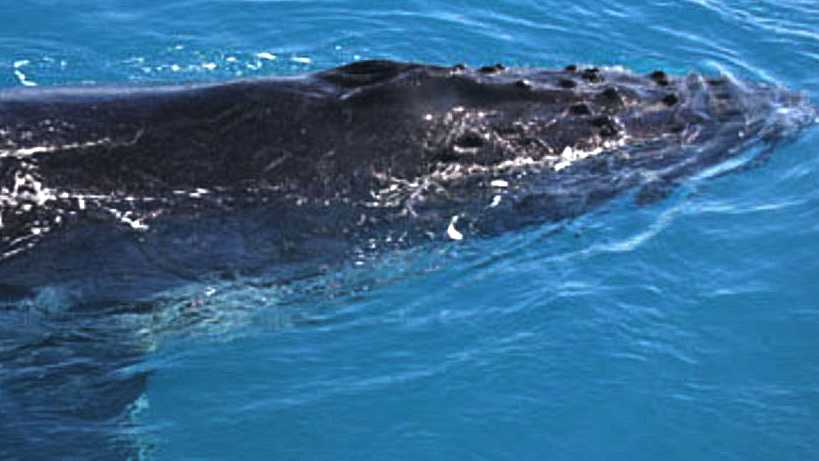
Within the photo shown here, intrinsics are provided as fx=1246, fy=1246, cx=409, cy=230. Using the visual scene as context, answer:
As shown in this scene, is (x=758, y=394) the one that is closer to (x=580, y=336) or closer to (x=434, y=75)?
(x=580, y=336)

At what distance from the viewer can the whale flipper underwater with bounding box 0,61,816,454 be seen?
932cm

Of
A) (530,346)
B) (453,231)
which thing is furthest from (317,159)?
(530,346)

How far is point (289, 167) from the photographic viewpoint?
10062 millimetres

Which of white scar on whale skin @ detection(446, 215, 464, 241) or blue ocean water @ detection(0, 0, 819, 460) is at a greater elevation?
white scar on whale skin @ detection(446, 215, 464, 241)

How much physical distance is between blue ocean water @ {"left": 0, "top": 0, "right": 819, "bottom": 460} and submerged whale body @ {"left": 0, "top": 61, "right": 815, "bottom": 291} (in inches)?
12.2

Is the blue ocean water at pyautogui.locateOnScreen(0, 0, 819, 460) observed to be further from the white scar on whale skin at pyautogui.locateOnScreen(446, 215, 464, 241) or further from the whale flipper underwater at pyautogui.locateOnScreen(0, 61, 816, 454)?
the whale flipper underwater at pyautogui.locateOnScreen(0, 61, 816, 454)

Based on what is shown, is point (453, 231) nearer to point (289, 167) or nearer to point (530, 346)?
point (530, 346)

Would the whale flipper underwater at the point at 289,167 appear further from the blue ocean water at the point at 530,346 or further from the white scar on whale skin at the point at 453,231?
the blue ocean water at the point at 530,346

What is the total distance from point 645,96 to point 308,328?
160 inches

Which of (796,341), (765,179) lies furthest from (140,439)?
(765,179)

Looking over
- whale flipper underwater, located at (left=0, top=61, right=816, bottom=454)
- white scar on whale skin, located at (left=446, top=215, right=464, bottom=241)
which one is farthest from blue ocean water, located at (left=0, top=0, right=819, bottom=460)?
whale flipper underwater, located at (left=0, top=61, right=816, bottom=454)

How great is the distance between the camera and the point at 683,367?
34.7ft

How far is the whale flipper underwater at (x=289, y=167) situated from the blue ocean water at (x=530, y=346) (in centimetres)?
24

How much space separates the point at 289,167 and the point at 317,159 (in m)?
0.25
